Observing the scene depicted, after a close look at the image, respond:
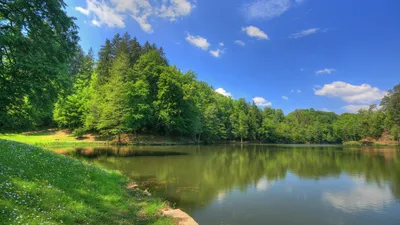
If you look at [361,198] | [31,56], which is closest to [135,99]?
[31,56]

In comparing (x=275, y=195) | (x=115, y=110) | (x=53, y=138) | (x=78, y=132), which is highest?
(x=115, y=110)

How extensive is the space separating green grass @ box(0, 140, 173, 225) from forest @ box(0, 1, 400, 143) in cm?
369

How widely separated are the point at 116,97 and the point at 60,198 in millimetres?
41642

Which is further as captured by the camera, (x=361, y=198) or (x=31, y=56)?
(x=361, y=198)

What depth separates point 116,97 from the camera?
46.7 metres

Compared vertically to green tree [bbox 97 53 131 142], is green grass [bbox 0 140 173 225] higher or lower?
lower

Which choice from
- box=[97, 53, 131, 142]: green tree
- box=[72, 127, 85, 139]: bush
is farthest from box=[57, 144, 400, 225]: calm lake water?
box=[72, 127, 85, 139]: bush

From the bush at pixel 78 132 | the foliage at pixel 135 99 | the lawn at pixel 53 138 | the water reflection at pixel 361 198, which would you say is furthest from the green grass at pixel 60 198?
the bush at pixel 78 132

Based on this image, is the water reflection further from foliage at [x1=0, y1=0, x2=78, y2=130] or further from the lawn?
the lawn

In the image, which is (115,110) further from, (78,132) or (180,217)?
(180,217)

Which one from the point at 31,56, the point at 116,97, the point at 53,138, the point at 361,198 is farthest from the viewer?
the point at 116,97

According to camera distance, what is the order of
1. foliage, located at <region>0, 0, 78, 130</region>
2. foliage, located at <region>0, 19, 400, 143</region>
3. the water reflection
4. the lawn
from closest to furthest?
foliage, located at <region>0, 0, 78, 130</region> < the water reflection < the lawn < foliage, located at <region>0, 19, 400, 143</region>

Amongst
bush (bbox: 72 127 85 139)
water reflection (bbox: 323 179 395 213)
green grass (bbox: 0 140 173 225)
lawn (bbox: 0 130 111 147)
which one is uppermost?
bush (bbox: 72 127 85 139)

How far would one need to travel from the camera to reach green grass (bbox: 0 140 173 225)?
19.6 feet
